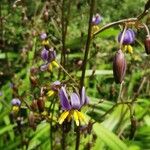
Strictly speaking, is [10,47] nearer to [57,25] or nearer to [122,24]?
[57,25]

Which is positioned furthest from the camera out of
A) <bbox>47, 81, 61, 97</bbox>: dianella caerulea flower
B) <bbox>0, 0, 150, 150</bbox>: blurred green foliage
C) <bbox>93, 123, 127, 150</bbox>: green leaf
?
<bbox>0, 0, 150, 150</bbox>: blurred green foliage

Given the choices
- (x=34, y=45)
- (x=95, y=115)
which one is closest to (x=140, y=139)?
(x=95, y=115)

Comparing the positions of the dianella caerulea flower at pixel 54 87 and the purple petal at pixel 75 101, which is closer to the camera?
the purple petal at pixel 75 101

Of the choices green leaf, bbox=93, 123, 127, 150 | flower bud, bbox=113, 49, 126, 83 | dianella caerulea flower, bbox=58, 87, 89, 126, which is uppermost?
flower bud, bbox=113, 49, 126, 83

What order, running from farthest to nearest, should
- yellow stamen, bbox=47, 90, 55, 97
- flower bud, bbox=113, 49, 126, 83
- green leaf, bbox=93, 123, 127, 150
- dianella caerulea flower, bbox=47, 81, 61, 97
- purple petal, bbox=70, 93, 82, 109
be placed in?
green leaf, bbox=93, 123, 127, 150, yellow stamen, bbox=47, 90, 55, 97, dianella caerulea flower, bbox=47, 81, 61, 97, purple petal, bbox=70, 93, 82, 109, flower bud, bbox=113, 49, 126, 83

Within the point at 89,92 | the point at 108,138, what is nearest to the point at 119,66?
the point at 108,138

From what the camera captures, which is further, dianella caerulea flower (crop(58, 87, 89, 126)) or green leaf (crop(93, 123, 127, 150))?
green leaf (crop(93, 123, 127, 150))

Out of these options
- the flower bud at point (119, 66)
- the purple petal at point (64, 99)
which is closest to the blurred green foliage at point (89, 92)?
the purple petal at point (64, 99)

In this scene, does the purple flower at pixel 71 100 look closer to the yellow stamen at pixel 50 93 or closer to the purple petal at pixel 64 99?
the purple petal at pixel 64 99

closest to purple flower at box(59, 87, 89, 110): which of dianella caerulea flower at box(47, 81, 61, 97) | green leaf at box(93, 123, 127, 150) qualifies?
dianella caerulea flower at box(47, 81, 61, 97)

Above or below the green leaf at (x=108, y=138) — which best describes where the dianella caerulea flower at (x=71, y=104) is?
above

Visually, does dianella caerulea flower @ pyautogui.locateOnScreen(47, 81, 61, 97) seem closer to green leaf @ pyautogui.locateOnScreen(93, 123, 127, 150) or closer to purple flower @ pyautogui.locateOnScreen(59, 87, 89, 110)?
purple flower @ pyautogui.locateOnScreen(59, 87, 89, 110)

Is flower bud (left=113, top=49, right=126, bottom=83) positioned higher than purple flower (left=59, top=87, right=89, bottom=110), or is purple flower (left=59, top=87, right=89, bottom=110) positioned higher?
flower bud (left=113, top=49, right=126, bottom=83)
